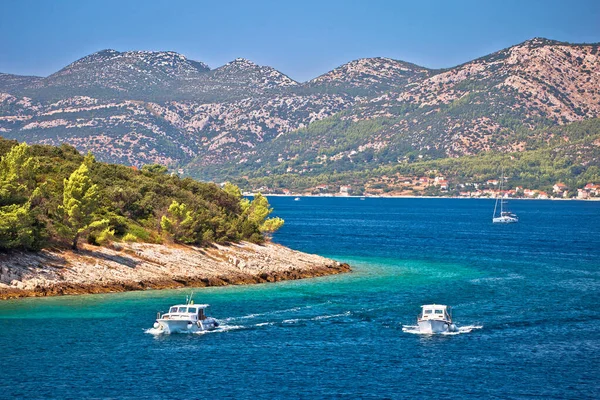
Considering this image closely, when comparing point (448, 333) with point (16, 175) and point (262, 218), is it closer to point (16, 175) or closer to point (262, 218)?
point (16, 175)

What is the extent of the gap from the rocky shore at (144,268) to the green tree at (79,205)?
6.40ft

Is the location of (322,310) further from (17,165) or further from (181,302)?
(17,165)

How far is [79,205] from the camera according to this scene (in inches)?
3007

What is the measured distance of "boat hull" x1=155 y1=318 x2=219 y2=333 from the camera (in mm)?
56656

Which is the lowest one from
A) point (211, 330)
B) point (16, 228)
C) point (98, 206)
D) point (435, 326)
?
point (211, 330)

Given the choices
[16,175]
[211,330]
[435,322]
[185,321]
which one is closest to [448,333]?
[435,322]

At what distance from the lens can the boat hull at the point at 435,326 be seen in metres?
58.1

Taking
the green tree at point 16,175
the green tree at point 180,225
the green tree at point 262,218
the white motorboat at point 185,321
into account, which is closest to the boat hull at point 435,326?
the white motorboat at point 185,321

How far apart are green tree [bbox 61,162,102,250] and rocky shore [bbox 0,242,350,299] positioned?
1.95m

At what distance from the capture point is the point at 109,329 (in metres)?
56.2

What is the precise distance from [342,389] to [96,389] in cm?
1212

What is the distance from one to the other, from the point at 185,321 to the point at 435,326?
54.1 feet

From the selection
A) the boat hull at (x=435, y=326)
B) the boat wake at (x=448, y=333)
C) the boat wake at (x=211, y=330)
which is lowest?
the boat wake at (x=211, y=330)

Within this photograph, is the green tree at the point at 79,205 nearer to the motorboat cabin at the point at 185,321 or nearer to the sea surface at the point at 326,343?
the sea surface at the point at 326,343
